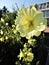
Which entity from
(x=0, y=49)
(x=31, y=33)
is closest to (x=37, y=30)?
(x=31, y=33)

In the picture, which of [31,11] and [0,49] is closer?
[31,11]

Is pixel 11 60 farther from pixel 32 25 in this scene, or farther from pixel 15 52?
pixel 32 25

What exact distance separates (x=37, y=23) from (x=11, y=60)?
3590 mm

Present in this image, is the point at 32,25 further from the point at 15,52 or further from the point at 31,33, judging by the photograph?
the point at 15,52

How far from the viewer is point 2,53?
13.0ft

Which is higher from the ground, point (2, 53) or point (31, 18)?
point (31, 18)

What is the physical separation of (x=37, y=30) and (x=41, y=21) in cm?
2

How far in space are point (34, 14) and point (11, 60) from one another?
359cm

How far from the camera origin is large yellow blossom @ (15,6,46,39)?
0.37m

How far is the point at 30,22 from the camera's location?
40cm

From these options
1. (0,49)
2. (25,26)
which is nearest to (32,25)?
(25,26)

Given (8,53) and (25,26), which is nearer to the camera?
(25,26)

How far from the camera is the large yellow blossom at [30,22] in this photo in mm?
371

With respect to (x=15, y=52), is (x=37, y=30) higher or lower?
higher
